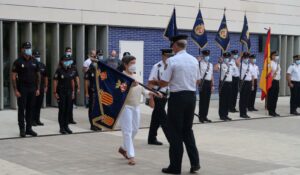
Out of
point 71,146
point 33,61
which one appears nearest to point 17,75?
point 33,61

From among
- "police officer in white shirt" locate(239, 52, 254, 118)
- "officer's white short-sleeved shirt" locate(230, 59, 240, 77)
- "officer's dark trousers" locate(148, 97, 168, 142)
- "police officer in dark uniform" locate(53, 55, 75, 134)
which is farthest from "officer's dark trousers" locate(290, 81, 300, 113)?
"police officer in dark uniform" locate(53, 55, 75, 134)

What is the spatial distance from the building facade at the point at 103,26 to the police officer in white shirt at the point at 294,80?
5.09 metres

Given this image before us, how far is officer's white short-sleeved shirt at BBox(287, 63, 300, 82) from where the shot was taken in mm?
17969

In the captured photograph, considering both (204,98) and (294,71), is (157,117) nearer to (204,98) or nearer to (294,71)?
(204,98)

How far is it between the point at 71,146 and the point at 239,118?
7.26 m

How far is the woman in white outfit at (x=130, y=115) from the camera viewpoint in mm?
9070

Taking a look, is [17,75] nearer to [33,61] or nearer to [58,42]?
[33,61]

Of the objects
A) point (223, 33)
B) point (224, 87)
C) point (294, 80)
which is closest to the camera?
point (224, 87)

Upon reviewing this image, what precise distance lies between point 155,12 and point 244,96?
211 inches

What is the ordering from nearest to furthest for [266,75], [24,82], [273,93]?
1. [24,82]
2. [266,75]
3. [273,93]

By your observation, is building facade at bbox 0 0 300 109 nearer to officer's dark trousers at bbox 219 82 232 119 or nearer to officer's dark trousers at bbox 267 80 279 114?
officer's dark trousers at bbox 219 82 232 119

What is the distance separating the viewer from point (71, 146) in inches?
→ 426

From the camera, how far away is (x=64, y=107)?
12.3 metres

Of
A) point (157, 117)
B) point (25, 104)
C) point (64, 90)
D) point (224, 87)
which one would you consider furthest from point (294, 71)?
point (25, 104)
